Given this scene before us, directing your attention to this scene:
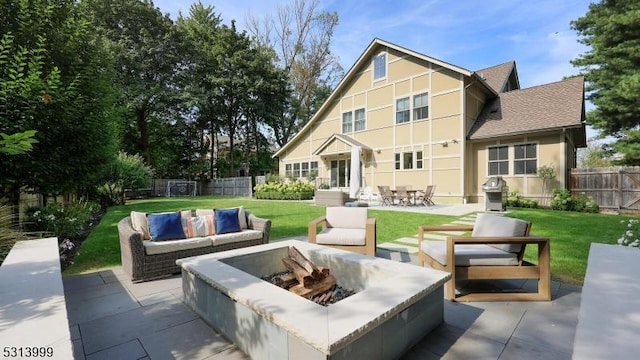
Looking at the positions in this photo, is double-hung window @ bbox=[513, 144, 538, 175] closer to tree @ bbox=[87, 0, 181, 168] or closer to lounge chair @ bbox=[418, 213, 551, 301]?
lounge chair @ bbox=[418, 213, 551, 301]

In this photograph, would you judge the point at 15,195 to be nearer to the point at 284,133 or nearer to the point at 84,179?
the point at 84,179

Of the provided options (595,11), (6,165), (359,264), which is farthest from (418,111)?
(6,165)

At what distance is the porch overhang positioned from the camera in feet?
55.7

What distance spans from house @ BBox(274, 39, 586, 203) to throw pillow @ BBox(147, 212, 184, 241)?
12.1 m

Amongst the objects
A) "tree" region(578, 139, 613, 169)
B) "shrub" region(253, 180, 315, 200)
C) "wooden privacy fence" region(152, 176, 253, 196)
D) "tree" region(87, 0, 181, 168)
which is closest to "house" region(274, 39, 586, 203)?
"shrub" region(253, 180, 315, 200)

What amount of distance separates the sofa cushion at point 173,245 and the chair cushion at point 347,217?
6.73ft

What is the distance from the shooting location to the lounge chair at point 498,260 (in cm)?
327

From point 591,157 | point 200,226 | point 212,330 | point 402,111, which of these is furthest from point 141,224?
point 591,157

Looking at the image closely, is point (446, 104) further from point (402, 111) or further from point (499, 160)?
point (499, 160)

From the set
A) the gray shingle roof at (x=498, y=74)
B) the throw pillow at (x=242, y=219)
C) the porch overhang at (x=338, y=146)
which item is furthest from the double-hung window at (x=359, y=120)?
the throw pillow at (x=242, y=219)

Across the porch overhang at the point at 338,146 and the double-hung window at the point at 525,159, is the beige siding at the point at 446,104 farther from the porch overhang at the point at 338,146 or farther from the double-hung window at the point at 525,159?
the porch overhang at the point at 338,146

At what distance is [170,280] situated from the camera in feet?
13.5

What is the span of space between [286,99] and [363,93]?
13598 mm

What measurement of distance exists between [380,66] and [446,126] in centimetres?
514
